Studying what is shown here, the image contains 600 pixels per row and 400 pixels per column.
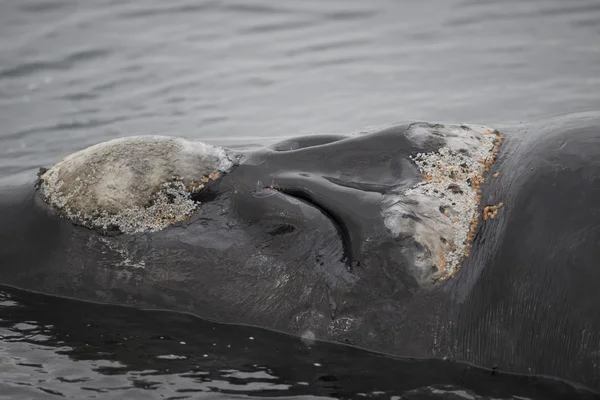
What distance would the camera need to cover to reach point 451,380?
16.7 ft

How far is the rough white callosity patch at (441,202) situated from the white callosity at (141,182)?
1101 millimetres

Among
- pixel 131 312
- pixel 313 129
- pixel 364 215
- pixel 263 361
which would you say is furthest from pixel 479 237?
pixel 313 129

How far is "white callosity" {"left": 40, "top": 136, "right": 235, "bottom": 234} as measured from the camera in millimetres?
5680

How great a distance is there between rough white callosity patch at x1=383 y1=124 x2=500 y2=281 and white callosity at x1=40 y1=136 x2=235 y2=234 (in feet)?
3.61

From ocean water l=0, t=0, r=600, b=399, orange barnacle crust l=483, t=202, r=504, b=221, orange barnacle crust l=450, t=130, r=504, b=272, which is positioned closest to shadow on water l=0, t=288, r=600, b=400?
ocean water l=0, t=0, r=600, b=399

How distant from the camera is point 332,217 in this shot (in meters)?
5.43

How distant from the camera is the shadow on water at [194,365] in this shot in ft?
16.6

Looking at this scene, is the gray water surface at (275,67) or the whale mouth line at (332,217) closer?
the whale mouth line at (332,217)

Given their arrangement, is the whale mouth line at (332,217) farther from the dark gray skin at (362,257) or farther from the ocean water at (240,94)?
the ocean water at (240,94)

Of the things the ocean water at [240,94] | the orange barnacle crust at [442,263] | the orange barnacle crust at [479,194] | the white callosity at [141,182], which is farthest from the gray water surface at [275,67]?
the orange barnacle crust at [442,263]

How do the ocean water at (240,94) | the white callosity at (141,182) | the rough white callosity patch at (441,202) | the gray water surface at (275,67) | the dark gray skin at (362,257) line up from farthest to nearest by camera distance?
the gray water surface at (275,67) → the white callosity at (141,182) → the ocean water at (240,94) → the rough white callosity patch at (441,202) → the dark gray skin at (362,257)

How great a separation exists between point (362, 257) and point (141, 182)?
1.41 metres

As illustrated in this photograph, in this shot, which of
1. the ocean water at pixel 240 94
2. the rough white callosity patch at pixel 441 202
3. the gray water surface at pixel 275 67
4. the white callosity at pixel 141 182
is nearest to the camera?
the rough white callosity patch at pixel 441 202

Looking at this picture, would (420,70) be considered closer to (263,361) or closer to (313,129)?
(313,129)
